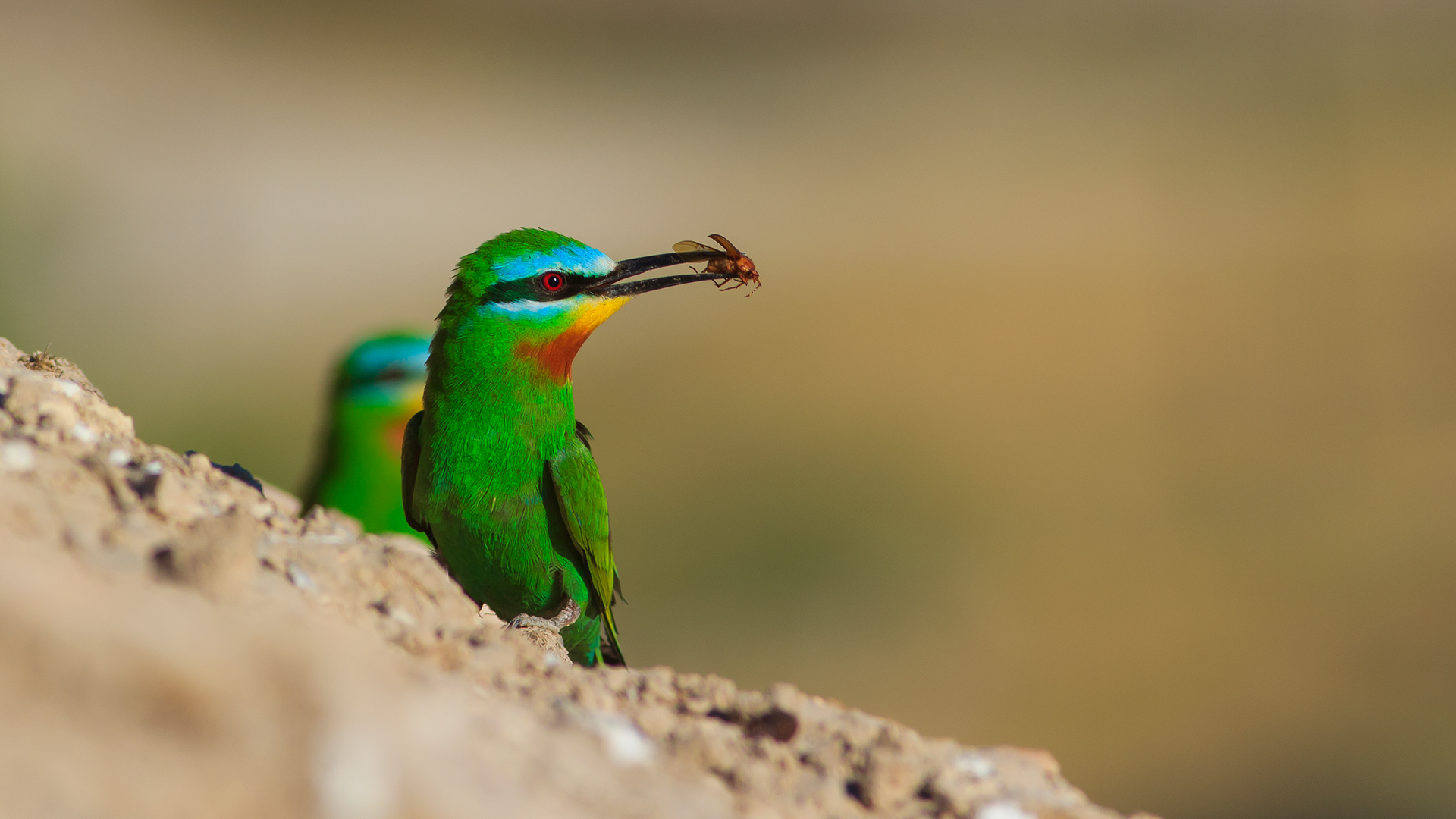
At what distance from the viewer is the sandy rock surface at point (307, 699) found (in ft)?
3.44

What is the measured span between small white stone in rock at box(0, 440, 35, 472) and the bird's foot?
1158mm

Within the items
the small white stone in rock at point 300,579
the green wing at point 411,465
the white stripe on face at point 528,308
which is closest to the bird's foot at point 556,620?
the green wing at point 411,465

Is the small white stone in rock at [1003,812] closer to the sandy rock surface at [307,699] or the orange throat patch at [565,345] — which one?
the sandy rock surface at [307,699]

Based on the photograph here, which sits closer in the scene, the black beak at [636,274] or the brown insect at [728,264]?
the black beak at [636,274]

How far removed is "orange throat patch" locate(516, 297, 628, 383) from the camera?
2746 millimetres

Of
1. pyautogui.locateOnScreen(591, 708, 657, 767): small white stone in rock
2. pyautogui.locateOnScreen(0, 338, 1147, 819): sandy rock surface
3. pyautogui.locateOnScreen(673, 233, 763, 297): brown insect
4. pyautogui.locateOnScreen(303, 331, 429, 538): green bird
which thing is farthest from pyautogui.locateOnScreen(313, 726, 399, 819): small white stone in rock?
pyautogui.locateOnScreen(303, 331, 429, 538): green bird

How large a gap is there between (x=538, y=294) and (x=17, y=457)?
142 centimetres

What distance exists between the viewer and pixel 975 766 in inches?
60.7

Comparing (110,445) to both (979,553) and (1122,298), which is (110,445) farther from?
(1122,298)

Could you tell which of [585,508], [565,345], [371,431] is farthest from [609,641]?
[371,431]

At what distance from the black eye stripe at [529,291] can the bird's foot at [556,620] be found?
25.2 inches

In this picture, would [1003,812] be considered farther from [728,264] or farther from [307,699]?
[728,264]

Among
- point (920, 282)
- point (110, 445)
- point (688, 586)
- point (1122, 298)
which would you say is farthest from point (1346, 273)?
point (110, 445)

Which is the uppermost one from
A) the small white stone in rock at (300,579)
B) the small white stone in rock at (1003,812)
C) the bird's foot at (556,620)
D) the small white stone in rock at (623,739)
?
the bird's foot at (556,620)
